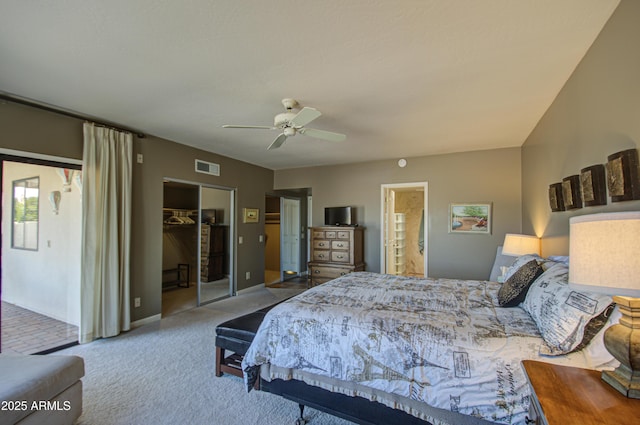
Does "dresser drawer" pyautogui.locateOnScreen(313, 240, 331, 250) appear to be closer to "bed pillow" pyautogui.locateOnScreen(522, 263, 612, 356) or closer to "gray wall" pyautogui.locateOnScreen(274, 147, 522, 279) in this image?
"gray wall" pyautogui.locateOnScreen(274, 147, 522, 279)

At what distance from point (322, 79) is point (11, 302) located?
12.6 feet

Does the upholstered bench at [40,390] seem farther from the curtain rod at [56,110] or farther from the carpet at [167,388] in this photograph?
the curtain rod at [56,110]

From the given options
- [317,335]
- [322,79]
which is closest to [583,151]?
[322,79]

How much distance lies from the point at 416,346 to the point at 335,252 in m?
3.56

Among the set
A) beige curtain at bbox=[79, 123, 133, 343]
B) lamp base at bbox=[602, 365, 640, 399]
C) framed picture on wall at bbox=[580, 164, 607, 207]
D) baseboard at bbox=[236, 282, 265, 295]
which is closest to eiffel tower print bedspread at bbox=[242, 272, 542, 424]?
lamp base at bbox=[602, 365, 640, 399]

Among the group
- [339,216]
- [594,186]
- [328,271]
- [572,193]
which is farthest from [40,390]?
[339,216]

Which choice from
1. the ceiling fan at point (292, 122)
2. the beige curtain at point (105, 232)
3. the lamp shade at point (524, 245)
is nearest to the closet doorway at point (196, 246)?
the beige curtain at point (105, 232)

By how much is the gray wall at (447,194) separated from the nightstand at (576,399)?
3.77 m

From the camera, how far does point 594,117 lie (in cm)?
194

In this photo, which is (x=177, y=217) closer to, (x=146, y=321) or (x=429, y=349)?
(x=146, y=321)

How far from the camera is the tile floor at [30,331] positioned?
9.68 ft

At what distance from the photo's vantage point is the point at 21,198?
3062mm

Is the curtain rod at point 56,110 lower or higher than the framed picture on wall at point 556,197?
higher

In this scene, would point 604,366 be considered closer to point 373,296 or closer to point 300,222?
point 373,296
